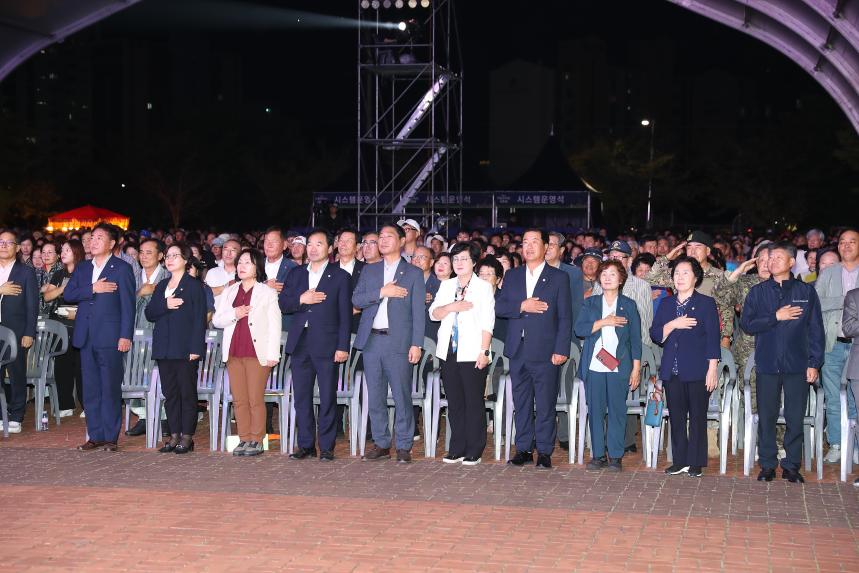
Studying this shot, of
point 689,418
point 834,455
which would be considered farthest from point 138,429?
point 834,455

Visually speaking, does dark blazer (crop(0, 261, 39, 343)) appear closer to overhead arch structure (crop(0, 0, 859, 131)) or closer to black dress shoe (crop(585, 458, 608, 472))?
black dress shoe (crop(585, 458, 608, 472))

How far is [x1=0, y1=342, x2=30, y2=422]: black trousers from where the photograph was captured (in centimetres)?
1187

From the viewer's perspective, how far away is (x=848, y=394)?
10.3 metres

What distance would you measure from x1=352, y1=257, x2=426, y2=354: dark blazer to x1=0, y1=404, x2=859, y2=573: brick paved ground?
3.60 feet

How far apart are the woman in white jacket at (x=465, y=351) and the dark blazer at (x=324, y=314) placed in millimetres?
802

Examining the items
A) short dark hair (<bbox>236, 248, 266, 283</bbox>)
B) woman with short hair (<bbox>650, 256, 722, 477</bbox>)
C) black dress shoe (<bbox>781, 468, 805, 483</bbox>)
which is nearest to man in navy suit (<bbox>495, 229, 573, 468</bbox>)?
woman with short hair (<bbox>650, 256, 722, 477</bbox>)

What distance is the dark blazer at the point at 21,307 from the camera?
1154 centimetres

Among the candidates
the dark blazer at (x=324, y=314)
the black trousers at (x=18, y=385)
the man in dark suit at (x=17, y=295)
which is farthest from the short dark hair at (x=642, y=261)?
the black trousers at (x=18, y=385)

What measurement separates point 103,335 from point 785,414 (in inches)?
238

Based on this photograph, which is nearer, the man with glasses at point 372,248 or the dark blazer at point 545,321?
the dark blazer at point 545,321

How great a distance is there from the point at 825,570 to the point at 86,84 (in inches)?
5755

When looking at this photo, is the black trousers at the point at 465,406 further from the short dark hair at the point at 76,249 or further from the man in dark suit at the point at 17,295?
the short dark hair at the point at 76,249

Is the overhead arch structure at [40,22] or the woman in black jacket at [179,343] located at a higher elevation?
the overhead arch structure at [40,22]

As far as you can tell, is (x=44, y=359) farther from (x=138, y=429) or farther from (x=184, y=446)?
(x=184, y=446)
